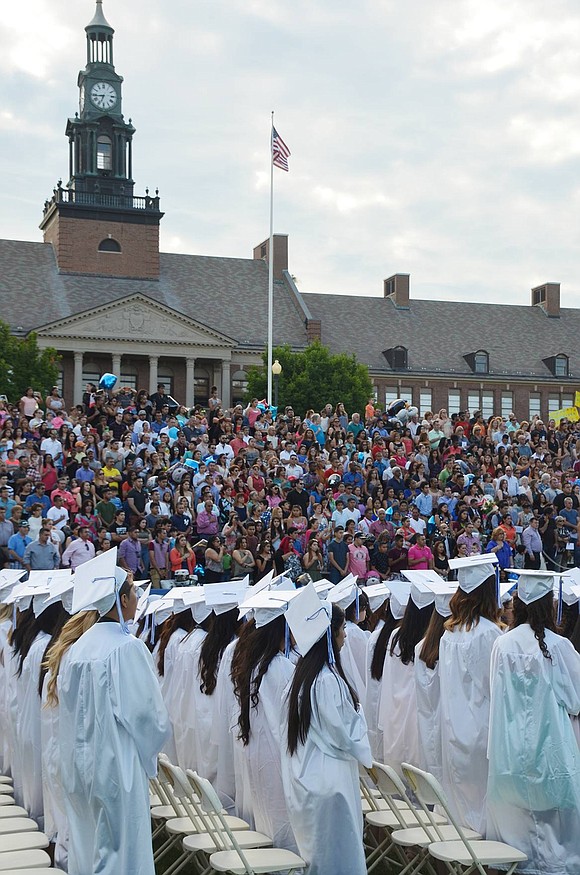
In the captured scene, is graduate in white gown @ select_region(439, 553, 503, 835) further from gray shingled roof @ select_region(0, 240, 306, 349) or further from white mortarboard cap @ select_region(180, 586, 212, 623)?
gray shingled roof @ select_region(0, 240, 306, 349)

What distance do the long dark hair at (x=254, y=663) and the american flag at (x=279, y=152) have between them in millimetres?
29233

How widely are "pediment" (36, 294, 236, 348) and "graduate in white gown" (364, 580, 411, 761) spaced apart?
5266 cm

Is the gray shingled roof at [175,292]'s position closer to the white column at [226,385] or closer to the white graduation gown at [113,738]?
the white column at [226,385]

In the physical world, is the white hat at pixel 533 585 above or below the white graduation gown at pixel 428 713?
above

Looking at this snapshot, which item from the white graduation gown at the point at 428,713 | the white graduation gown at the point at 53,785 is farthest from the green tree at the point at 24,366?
the white graduation gown at the point at 53,785

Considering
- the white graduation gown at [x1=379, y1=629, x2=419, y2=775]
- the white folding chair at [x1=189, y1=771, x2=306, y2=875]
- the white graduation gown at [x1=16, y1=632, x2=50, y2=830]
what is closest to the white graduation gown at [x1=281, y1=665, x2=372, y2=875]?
the white folding chair at [x1=189, y1=771, x2=306, y2=875]

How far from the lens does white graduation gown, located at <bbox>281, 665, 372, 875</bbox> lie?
6336mm

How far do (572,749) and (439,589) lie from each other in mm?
1657

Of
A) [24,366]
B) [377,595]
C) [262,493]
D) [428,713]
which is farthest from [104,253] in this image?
[428,713]

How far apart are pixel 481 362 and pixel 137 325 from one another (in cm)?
2260

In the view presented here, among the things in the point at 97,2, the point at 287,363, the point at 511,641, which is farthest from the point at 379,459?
the point at 97,2

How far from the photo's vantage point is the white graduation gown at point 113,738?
601 cm

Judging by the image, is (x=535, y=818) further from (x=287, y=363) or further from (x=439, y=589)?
(x=287, y=363)

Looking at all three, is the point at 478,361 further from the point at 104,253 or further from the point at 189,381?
the point at 104,253
